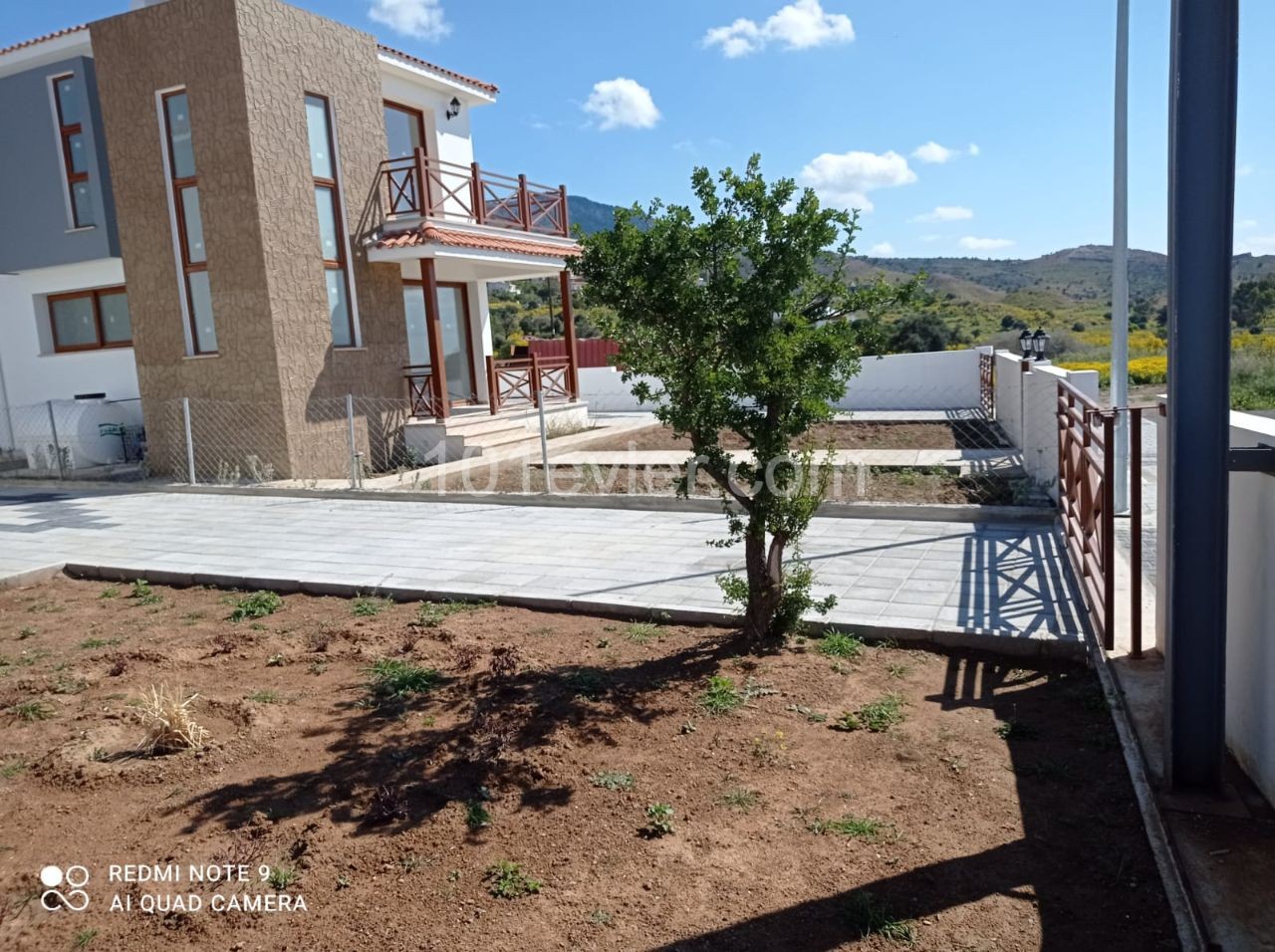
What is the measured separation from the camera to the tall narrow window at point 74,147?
49.8 feet

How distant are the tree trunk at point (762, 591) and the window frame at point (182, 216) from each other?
1105 cm

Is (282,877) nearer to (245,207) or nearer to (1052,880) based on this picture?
(1052,880)

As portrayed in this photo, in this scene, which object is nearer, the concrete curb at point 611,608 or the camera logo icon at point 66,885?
the camera logo icon at point 66,885

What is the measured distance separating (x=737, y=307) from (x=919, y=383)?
18695mm

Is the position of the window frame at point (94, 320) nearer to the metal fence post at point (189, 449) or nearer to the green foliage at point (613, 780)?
the metal fence post at point (189, 449)

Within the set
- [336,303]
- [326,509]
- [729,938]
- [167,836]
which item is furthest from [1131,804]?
[336,303]

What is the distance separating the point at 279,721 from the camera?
4.30 metres

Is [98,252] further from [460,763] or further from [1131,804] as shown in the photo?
[1131,804]

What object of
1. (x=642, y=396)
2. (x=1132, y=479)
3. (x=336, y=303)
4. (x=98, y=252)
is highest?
(x=98, y=252)

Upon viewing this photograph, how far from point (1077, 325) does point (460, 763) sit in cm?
4759

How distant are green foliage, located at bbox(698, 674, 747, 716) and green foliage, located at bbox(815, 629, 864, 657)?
712mm

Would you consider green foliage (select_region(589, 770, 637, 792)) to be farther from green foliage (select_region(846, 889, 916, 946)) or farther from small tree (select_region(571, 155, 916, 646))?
small tree (select_region(571, 155, 916, 646))

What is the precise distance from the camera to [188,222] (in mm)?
13430

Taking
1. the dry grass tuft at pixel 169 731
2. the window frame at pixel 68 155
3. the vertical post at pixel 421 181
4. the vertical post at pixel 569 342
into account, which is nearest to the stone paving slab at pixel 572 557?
the dry grass tuft at pixel 169 731
